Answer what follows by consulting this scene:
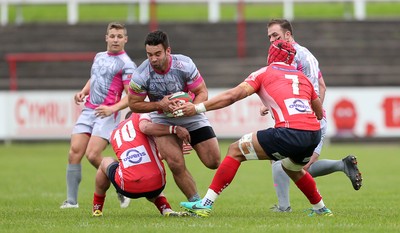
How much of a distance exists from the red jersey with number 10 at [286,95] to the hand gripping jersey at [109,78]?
326 cm

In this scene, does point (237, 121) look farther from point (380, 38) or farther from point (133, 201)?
point (133, 201)

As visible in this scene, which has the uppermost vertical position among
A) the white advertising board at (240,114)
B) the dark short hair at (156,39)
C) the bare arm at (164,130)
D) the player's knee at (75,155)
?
the dark short hair at (156,39)

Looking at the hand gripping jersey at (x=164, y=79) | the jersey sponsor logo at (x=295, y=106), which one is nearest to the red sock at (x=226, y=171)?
the jersey sponsor logo at (x=295, y=106)

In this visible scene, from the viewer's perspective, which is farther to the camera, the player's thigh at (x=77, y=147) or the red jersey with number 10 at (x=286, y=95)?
the player's thigh at (x=77, y=147)

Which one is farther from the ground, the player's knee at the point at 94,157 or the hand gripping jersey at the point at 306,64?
the hand gripping jersey at the point at 306,64

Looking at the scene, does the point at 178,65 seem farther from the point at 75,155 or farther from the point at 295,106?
the point at 75,155

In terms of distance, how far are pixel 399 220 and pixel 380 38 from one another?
73.4ft

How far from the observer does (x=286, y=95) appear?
9.98 m

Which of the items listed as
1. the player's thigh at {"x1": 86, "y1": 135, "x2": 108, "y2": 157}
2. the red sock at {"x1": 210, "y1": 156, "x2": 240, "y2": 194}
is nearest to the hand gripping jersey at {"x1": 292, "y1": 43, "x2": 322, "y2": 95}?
the red sock at {"x1": 210, "y1": 156, "x2": 240, "y2": 194}

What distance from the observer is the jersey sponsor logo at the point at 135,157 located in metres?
10.4

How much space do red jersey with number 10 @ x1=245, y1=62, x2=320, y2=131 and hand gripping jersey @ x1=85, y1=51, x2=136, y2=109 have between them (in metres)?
3.26

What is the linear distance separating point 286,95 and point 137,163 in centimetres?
169

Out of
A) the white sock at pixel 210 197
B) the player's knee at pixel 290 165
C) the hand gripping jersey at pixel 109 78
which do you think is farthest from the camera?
the hand gripping jersey at pixel 109 78

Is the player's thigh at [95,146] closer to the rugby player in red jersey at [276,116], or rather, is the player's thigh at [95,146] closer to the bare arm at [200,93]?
the bare arm at [200,93]
